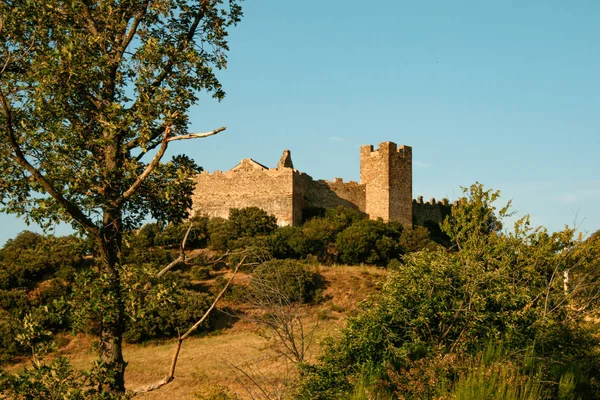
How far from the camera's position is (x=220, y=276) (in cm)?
3219

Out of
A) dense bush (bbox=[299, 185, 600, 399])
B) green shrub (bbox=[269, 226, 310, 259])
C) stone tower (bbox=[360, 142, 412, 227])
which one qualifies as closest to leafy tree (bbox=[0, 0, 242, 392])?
dense bush (bbox=[299, 185, 600, 399])

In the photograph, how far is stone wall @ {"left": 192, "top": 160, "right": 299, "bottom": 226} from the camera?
37.8m

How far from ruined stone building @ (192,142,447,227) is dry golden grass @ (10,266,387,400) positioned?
312 inches

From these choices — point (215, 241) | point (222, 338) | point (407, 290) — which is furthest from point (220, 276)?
point (407, 290)

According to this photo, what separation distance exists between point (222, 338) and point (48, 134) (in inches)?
690

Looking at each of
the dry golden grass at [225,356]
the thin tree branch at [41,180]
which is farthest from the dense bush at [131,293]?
the dry golden grass at [225,356]

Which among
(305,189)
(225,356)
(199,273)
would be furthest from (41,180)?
(305,189)

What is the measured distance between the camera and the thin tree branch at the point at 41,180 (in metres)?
6.25

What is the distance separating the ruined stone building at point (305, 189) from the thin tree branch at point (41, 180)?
30.3 m

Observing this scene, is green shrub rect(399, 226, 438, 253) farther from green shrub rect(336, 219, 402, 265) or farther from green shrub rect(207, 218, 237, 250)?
green shrub rect(207, 218, 237, 250)

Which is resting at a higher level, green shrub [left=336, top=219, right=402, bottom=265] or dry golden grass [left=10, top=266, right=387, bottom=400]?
green shrub [left=336, top=219, right=402, bottom=265]

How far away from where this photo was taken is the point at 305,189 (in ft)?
130

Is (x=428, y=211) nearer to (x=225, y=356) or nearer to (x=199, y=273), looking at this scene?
(x=199, y=273)

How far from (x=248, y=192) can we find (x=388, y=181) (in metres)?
8.34
